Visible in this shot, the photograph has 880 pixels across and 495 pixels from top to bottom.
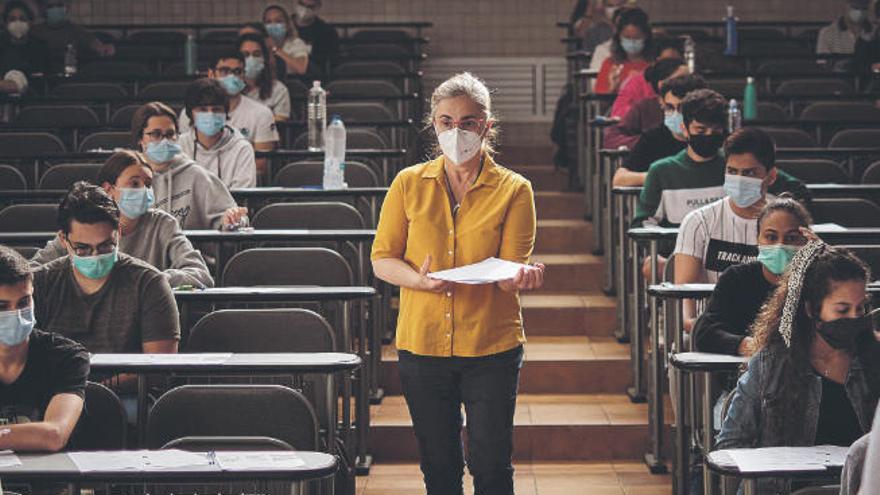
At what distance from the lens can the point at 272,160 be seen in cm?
834

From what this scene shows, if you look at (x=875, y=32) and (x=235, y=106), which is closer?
(x=235, y=106)

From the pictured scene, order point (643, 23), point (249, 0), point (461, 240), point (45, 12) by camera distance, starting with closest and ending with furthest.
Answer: point (461, 240) → point (643, 23) → point (45, 12) → point (249, 0)

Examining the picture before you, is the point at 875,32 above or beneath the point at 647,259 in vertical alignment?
above

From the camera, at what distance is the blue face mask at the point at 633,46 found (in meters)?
9.09

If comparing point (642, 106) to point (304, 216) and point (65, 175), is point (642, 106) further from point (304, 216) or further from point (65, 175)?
point (65, 175)

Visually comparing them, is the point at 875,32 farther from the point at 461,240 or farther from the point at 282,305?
the point at 461,240

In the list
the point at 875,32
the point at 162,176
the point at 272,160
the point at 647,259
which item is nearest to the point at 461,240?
the point at 647,259

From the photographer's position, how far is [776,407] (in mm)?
3855

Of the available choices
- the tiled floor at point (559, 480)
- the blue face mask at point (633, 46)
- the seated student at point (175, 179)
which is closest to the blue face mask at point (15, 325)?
the tiled floor at point (559, 480)

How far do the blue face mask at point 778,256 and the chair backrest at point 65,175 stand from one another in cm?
388

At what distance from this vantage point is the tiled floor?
5602 millimetres

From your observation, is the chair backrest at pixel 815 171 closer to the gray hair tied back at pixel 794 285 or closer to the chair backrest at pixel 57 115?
the gray hair tied back at pixel 794 285

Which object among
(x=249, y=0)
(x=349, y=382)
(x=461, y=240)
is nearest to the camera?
(x=461, y=240)

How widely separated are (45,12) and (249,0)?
2003 millimetres
